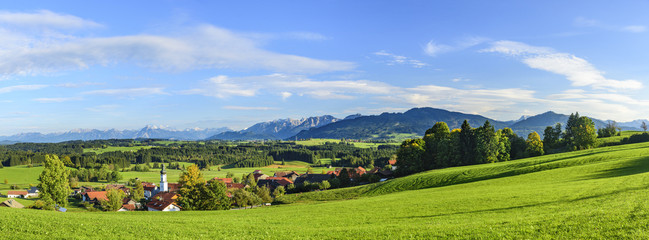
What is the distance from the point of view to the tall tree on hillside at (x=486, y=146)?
257ft

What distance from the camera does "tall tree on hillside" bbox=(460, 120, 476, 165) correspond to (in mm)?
81938

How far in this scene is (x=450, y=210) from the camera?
28.1 metres

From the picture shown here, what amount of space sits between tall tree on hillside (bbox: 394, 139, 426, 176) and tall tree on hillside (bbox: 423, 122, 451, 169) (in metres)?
2.12

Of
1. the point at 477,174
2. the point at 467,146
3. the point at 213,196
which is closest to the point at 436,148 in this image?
the point at 467,146

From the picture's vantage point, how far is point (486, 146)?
78375 mm

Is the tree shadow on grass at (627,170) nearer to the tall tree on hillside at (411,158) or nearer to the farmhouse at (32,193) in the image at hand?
the tall tree on hillside at (411,158)

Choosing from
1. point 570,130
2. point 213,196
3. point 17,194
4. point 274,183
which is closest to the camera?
point 213,196

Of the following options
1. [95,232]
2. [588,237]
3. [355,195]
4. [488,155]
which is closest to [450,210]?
[588,237]

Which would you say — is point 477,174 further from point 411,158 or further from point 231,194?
Result: point 231,194

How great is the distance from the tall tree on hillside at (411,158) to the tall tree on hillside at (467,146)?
33.4 feet

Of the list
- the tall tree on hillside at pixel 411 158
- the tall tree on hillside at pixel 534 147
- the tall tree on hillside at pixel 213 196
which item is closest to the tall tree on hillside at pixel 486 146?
the tall tree on hillside at pixel 534 147

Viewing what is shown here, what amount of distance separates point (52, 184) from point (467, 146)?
91.2 metres

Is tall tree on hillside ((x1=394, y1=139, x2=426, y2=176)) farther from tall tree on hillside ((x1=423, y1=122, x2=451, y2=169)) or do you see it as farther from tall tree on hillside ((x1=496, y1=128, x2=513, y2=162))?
tall tree on hillside ((x1=496, y1=128, x2=513, y2=162))

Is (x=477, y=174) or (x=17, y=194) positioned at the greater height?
(x=477, y=174)
